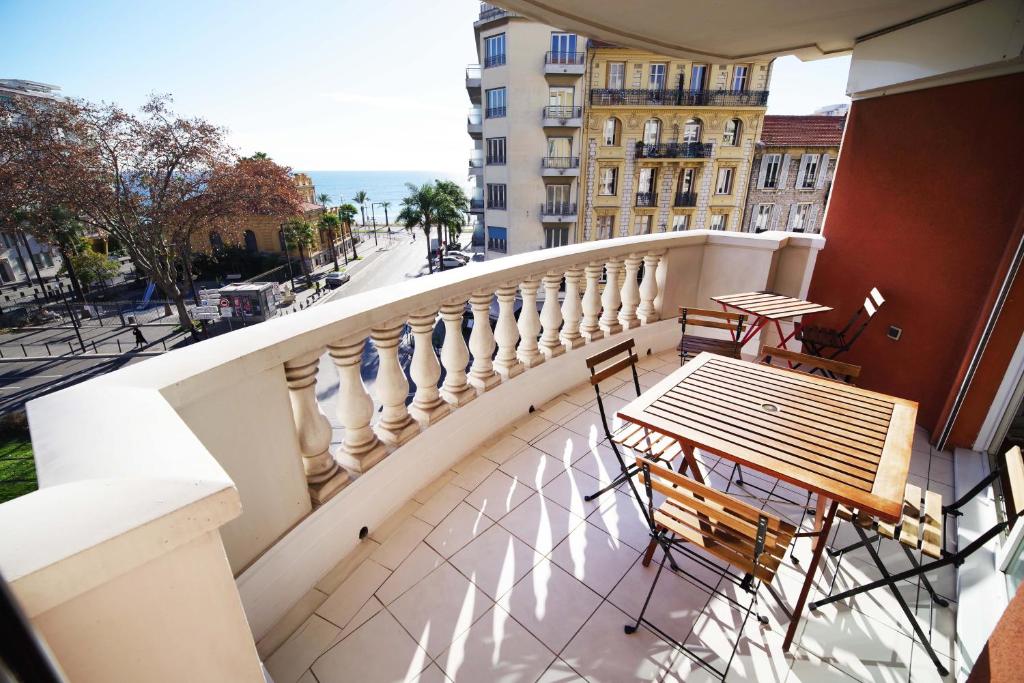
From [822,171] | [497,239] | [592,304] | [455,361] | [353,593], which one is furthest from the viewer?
[497,239]

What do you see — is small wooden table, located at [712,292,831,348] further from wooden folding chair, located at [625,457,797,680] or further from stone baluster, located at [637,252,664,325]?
wooden folding chair, located at [625,457,797,680]

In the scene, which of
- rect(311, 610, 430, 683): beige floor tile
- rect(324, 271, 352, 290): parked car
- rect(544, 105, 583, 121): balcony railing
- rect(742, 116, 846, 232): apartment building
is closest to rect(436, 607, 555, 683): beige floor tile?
rect(311, 610, 430, 683): beige floor tile

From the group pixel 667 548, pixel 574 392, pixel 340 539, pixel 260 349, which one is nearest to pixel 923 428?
pixel 574 392

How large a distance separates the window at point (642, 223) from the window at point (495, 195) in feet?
26.6

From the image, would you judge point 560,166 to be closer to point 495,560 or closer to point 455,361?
point 455,361

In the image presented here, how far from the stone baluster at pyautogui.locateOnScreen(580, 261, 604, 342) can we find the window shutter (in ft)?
94.4

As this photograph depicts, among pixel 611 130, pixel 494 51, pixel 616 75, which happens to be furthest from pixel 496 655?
pixel 494 51

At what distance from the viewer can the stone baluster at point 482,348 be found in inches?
118

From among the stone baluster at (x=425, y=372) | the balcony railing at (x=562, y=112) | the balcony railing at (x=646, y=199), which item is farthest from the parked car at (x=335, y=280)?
the stone baluster at (x=425, y=372)

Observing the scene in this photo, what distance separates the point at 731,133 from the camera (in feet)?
81.3

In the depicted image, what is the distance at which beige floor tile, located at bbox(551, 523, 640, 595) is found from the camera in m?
2.31

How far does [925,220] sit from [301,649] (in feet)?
17.7

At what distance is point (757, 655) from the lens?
1981mm

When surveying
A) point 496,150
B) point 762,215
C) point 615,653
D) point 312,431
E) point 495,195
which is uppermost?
point 496,150
